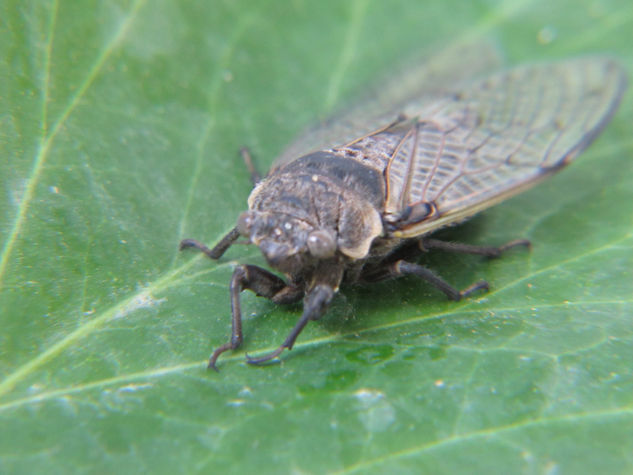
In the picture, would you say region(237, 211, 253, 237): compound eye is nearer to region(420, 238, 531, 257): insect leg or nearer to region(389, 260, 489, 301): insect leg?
region(389, 260, 489, 301): insect leg

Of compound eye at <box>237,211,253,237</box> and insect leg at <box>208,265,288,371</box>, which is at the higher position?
compound eye at <box>237,211,253,237</box>

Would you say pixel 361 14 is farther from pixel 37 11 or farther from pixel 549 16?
pixel 37 11

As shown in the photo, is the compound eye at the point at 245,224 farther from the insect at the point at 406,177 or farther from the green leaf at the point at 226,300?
the green leaf at the point at 226,300

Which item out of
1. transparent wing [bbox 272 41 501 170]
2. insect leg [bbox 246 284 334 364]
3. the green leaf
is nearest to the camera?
the green leaf

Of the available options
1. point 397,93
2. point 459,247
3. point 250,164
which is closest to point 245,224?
point 250,164

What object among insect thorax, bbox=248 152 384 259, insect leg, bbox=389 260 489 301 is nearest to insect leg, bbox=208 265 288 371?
insect thorax, bbox=248 152 384 259

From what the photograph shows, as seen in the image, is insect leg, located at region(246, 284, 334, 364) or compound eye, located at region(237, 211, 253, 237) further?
compound eye, located at region(237, 211, 253, 237)

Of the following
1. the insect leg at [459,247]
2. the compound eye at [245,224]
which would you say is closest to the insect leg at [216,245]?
the compound eye at [245,224]

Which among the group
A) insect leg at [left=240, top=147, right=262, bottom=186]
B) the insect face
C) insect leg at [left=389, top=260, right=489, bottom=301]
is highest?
insect leg at [left=240, top=147, right=262, bottom=186]

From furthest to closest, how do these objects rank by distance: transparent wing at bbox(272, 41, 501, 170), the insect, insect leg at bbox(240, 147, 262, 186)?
transparent wing at bbox(272, 41, 501, 170) < insect leg at bbox(240, 147, 262, 186) < the insect
